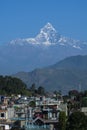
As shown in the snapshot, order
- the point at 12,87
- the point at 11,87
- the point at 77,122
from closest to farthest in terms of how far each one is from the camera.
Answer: the point at 77,122 → the point at 12,87 → the point at 11,87

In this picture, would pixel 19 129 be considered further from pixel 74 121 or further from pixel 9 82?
pixel 9 82

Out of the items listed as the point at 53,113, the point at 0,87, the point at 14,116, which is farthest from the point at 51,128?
the point at 0,87

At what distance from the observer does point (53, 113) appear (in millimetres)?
53000

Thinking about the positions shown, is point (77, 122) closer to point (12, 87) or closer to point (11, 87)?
point (12, 87)

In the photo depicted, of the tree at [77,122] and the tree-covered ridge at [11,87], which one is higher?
the tree-covered ridge at [11,87]

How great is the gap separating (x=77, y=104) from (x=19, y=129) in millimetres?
29010

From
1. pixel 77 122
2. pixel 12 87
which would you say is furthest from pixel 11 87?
pixel 77 122

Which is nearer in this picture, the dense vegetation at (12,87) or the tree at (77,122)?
the tree at (77,122)

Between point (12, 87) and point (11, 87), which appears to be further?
point (11, 87)

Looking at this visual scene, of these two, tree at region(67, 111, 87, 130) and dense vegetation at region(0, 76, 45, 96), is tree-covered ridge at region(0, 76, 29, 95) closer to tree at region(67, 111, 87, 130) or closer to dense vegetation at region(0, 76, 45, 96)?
dense vegetation at region(0, 76, 45, 96)

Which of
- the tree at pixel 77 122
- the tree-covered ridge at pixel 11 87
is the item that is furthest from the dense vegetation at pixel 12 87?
the tree at pixel 77 122

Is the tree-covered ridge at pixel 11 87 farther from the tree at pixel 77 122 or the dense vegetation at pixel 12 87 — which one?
the tree at pixel 77 122

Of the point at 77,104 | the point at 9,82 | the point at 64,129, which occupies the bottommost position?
the point at 64,129

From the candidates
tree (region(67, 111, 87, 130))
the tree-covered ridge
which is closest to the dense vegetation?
the tree-covered ridge
